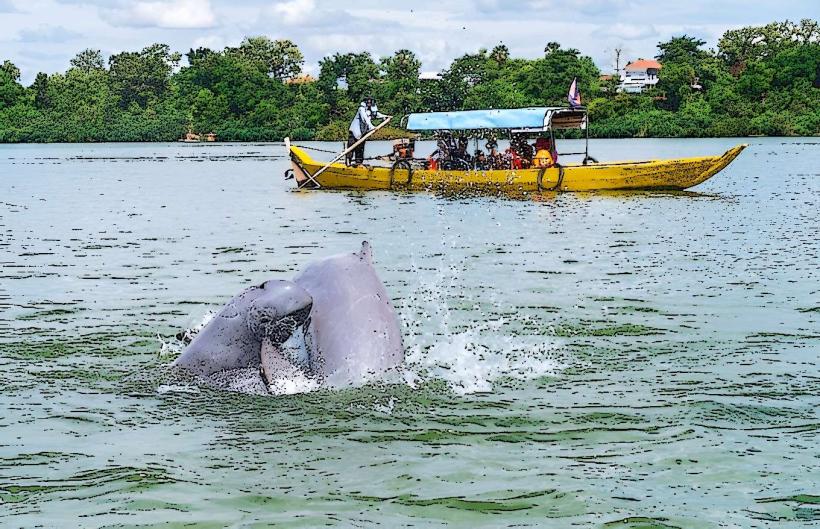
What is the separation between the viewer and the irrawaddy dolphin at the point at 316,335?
369 inches

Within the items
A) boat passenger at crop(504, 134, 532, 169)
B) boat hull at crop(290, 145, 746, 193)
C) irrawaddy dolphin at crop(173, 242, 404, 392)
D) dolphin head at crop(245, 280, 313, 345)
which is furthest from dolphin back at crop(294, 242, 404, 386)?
boat passenger at crop(504, 134, 532, 169)

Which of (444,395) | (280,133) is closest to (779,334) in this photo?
(444,395)

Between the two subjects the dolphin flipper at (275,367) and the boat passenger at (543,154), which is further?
the boat passenger at (543,154)

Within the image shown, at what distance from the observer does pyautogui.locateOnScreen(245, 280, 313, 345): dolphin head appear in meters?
9.02

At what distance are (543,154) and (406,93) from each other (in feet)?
259

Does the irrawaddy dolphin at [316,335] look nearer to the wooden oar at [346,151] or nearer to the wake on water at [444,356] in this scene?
the wake on water at [444,356]

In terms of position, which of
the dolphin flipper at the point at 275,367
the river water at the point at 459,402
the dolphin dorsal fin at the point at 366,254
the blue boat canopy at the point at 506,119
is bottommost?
the river water at the point at 459,402

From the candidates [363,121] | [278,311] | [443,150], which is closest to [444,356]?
[278,311]

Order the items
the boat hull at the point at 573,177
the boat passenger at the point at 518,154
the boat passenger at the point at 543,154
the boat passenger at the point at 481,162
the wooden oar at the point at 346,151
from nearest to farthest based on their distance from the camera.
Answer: the boat hull at the point at 573,177
the boat passenger at the point at 543,154
the boat passenger at the point at 518,154
the boat passenger at the point at 481,162
the wooden oar at the point at 346,151

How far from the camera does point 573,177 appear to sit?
40531mm

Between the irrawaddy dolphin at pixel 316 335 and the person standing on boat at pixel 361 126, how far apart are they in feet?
112

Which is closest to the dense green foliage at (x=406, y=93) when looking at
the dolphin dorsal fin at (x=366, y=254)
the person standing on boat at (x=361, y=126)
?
the person standing on boat at (x=361, y=126)

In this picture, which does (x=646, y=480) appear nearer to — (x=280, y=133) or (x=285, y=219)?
(x=285, y=219)

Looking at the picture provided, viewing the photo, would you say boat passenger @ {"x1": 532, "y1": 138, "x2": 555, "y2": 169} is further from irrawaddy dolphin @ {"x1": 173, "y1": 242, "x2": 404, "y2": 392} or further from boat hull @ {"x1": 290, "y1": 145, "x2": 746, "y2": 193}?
irrawaddy dolphin @ {"x1": 173, "y1": 242, "x2": 404, "y2": 392}
